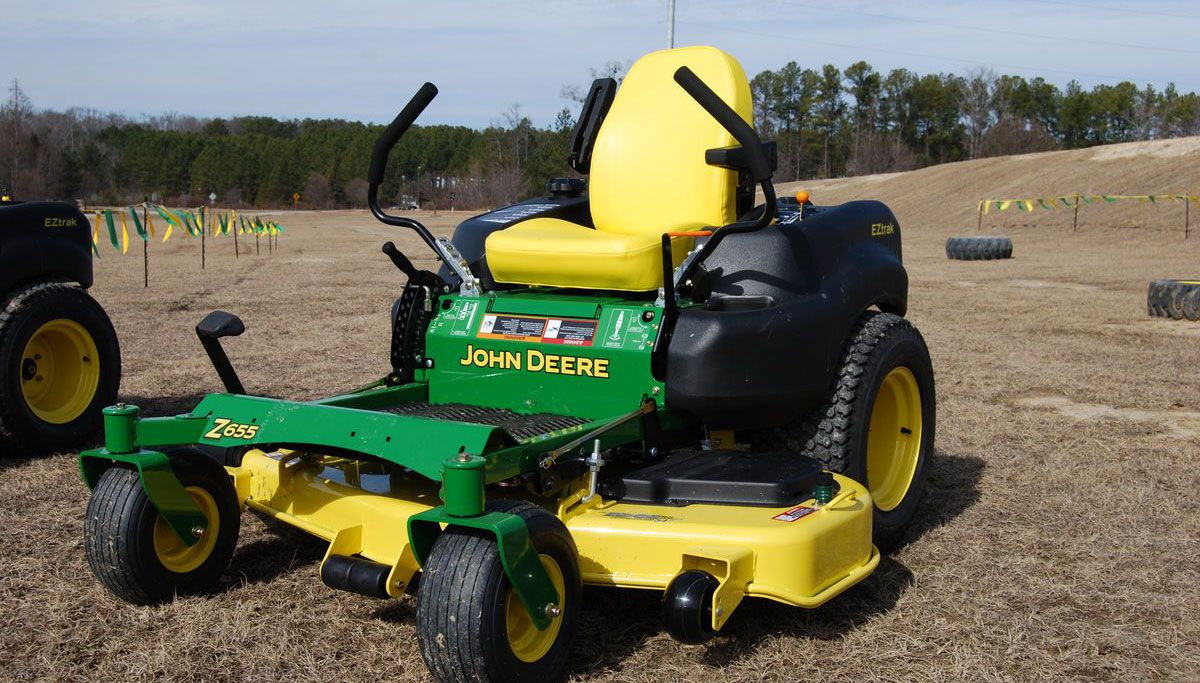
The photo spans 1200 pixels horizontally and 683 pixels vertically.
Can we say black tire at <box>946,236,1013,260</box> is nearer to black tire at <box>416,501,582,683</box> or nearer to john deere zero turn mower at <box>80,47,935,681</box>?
john deere zero turn mower at <box>80,47,935,681</box>

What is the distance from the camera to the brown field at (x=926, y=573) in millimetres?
3264

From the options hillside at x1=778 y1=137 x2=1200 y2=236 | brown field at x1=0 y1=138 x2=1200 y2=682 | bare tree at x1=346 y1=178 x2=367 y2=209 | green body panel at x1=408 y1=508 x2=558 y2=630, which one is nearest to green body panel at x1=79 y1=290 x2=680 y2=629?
green body panel at x1=408 y1=508 x2=558 y2=630

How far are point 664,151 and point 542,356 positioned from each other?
1114mm

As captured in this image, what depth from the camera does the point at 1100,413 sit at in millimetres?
6965

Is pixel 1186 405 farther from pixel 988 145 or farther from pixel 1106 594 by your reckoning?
pixel 988 145

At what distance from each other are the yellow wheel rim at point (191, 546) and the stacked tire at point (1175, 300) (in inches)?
415

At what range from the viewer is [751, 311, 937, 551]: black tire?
416cm

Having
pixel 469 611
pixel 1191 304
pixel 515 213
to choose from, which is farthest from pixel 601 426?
pixel 1191 304

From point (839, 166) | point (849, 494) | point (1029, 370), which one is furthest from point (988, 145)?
point (849, 494)

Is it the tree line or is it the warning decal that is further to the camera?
the tree line

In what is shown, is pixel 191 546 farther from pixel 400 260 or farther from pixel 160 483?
pixel 400 260

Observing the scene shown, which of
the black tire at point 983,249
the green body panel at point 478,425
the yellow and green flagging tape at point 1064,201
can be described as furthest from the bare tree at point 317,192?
the green body panel at point 478,425

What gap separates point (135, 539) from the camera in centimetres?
347

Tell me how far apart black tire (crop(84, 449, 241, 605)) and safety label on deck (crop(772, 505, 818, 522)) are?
191 cm
